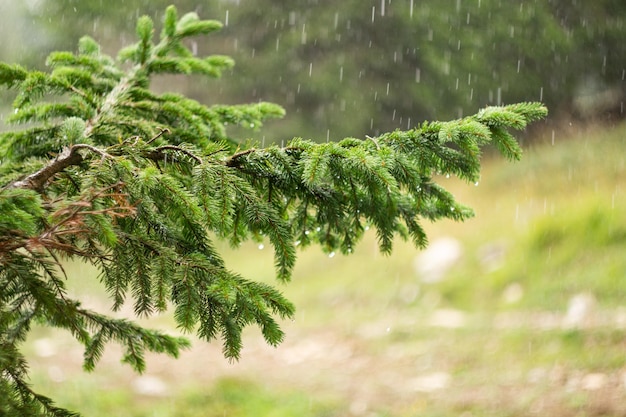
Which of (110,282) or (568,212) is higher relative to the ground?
(568,212)

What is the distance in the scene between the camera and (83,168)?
7.66 ft

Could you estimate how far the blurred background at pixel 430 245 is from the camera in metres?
5.76

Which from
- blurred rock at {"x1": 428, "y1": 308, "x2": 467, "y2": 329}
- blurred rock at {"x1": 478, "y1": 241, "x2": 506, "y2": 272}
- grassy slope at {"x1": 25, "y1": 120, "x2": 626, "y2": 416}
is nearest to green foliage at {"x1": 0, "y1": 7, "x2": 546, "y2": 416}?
grassy slope at {"x1": 25, "y1": 120, "x2": 626, "y2": 416}

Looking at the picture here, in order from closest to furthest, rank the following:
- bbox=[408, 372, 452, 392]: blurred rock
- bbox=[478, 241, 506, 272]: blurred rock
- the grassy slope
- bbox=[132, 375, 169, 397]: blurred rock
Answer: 1. the grassy slope
2. bbox=[408, 372, 452, 392]: blurred rock
3. bbox=[132, 375, 169, 397]: blurred rock
4. bbox=[478, 241, 506, 272]: blurred rock

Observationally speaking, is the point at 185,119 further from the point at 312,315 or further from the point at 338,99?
the point at 338,99

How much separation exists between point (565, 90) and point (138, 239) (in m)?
13.0

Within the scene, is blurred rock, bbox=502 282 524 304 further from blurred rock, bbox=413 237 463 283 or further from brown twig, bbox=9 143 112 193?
brown twig, bbox=9 143 112 193

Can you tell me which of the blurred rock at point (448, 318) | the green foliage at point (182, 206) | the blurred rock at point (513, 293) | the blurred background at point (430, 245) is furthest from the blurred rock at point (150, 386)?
the blurred rock at point (513, 293)

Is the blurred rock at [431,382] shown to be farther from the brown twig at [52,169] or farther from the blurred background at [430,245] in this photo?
the brown twig at [52,169]

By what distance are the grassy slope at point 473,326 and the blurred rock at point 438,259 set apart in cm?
14

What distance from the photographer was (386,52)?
45.9ft

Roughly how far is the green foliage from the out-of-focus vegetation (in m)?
11.1

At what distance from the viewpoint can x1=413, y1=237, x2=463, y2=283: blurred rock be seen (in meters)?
9.34

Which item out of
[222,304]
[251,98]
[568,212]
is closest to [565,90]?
[568,212]
